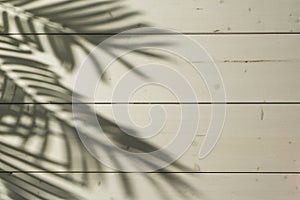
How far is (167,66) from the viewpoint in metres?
0.99

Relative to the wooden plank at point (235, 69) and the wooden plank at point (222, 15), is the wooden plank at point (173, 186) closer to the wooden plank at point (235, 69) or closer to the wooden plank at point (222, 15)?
the wooden plank at point (235, 69)

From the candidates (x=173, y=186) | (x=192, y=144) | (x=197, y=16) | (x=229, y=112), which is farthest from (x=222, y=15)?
(x=173, y=186)

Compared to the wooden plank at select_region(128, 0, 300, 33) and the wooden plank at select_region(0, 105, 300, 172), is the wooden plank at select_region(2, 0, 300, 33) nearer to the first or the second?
the wooden plank at select_region(128, 0, 300, 33)

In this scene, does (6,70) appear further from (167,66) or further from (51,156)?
(167,66)

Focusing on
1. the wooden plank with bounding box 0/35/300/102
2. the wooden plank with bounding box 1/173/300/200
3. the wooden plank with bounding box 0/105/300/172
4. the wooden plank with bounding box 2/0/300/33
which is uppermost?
the wooden plank with bounding box 2/0/300/33

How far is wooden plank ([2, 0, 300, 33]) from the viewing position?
97cm

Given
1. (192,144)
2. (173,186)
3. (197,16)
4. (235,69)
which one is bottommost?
(173,186)

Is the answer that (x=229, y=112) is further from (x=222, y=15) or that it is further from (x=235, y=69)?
(x=222, y=15)

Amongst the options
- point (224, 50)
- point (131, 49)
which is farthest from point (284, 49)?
point (131, 49)

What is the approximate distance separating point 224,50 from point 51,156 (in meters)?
0.58

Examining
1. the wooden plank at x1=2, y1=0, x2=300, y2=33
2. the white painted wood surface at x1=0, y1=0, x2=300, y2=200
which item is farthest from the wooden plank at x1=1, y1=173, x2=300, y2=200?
the wooden plank at x1=2, y1=0, x2=300, y2=33

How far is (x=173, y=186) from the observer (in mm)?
993

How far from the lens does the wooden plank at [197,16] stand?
0.97 m

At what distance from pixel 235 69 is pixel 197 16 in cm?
19
